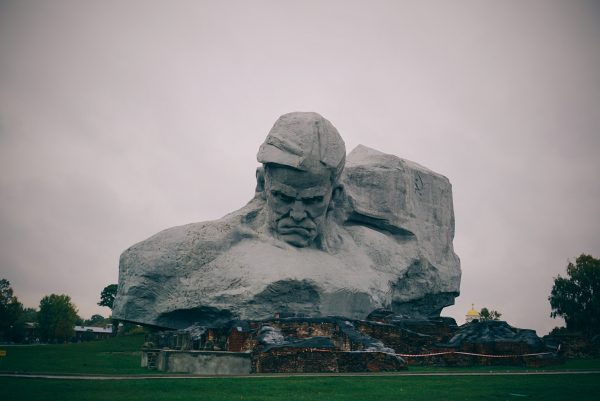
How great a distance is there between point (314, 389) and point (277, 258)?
9.68m

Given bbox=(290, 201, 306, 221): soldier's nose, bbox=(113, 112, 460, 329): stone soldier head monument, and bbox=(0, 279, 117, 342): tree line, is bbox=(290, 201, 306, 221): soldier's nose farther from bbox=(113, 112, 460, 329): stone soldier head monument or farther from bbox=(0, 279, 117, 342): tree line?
bbox=(0, 279, 117, 342): tree line

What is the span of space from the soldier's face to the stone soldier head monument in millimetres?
30

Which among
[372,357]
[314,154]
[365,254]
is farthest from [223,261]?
[372,357]

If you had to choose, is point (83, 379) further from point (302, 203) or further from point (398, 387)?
point (302, 203)

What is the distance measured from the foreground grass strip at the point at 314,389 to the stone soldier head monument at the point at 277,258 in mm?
6828

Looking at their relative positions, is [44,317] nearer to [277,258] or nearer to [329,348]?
[277,258]

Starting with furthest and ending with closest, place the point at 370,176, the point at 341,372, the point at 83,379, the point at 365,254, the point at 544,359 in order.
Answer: the point at 370,176 → the point at 365,254 → the point at 544,359 → the point at 341,372 → the point at 83,379

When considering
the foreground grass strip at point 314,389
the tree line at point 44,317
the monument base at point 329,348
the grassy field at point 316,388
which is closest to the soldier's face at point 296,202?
the monument base at point 329,348

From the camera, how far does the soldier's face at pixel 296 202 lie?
1908cm

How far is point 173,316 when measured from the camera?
1838cm

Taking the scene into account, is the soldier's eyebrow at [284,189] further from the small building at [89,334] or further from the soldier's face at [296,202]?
the small building at [89,334]

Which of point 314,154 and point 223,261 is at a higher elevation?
point 314,154

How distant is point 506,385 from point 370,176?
50.6 feet

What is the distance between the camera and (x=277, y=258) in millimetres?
19031
